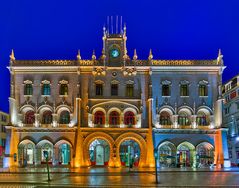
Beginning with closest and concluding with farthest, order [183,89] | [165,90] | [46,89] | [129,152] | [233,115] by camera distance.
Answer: [129,152]
[46,89]
[165,90]
[183,89]
[233,115]

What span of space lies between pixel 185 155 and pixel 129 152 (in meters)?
8.52

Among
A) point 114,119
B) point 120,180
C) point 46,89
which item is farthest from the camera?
point 46,89

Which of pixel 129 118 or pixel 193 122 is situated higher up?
pixel 129 118

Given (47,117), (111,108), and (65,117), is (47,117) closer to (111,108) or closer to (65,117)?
(65,117)

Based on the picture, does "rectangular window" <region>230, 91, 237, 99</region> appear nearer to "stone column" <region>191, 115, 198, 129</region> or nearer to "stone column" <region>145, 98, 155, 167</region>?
"stone column" <region>191, 115, 198, 129</region>

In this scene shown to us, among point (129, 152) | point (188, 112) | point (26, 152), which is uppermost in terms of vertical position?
point (188, 112)

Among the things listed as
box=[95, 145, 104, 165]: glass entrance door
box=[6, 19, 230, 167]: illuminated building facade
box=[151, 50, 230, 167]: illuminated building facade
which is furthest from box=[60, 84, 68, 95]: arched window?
box=[151, 50, 230, 167]: illuminated building facade

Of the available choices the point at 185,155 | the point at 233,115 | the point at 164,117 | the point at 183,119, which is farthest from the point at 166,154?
the point at 233,115

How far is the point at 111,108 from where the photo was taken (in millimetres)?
61062

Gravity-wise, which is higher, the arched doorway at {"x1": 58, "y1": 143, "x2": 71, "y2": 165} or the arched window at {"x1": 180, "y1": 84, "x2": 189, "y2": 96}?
the arched window at {"x1": 180, "y1": 84, "x2": 189, "y2": 96}

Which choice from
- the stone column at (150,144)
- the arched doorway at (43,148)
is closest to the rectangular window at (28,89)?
the arched doorway at (43,148)

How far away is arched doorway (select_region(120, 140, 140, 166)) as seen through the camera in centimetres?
6128

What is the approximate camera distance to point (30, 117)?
202ft

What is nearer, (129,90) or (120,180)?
(120,180)
